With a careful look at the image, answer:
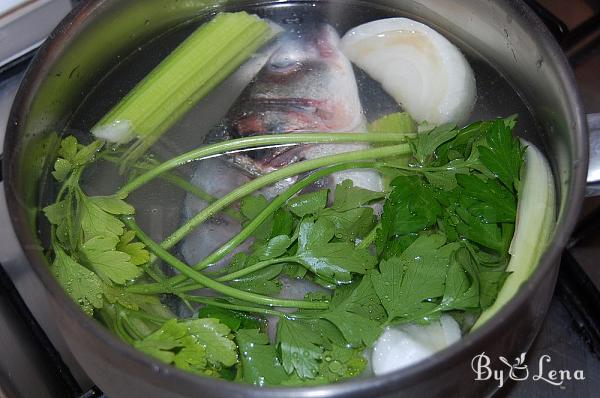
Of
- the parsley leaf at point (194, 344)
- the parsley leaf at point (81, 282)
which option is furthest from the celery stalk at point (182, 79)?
the parsley leaf at point (194, 344)

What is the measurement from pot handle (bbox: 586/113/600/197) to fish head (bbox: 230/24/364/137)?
1.15ft

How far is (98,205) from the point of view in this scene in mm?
945

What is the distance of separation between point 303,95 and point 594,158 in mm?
459

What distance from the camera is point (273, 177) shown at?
100 centimetres

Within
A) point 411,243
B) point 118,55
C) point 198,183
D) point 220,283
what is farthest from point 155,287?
point 118,55

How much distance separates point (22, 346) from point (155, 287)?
28 cm

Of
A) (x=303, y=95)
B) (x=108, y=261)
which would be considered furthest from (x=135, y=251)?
(x=303, y=95)

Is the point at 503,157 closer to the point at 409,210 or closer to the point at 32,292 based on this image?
the point at 409,210

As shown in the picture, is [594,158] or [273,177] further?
[273,177]

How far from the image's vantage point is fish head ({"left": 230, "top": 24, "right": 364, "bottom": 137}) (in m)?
1.11

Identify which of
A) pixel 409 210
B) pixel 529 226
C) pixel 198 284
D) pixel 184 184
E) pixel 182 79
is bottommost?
pixel 529 226

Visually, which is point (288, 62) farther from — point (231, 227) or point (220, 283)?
point (220, 283)

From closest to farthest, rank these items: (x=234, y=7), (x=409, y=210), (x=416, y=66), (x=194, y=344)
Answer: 1. (x=194, y=344)
2. (x=409, y=210)
3. (x=416, y=66)
4. (x=234, y=7)

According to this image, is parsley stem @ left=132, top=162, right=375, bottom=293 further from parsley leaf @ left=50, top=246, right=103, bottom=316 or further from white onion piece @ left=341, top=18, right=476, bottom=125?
white onion piece @ left=341, top=18, right=476, bottom=125
